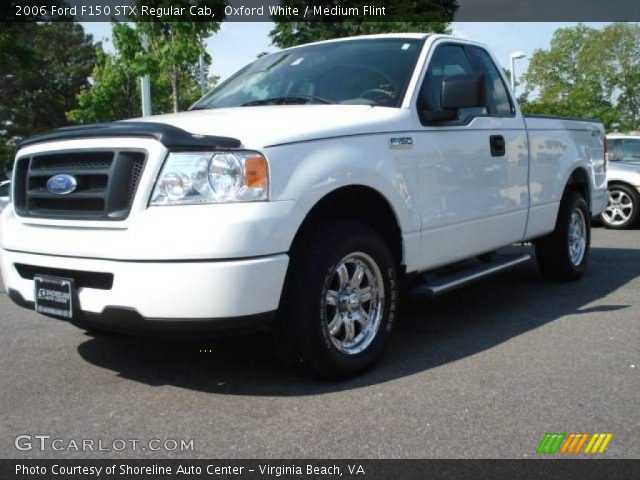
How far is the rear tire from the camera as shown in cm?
623

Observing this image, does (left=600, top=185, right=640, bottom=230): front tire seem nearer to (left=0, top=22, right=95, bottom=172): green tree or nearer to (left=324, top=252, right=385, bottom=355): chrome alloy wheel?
(left=324, top=252, right=385, bottom=355): chrome alloy wheel

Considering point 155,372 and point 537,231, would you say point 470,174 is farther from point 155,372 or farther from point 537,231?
point 155,372

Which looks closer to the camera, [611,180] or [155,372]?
[155,372]

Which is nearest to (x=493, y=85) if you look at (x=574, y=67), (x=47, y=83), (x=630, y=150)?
(x=630, y=150)

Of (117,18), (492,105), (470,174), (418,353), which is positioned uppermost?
(117,18)

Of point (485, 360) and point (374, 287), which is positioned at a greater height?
point (374, 287)

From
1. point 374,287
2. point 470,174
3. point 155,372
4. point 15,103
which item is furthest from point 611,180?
point 15,103

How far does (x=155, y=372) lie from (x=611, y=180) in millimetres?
9762

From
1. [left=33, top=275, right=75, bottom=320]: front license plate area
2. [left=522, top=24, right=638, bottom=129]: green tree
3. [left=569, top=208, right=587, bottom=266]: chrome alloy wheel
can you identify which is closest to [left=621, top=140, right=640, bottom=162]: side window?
[left=569, top=208, right=587, bottom=266]: chrome alloy wheel

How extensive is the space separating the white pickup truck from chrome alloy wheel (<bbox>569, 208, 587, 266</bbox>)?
1627mm

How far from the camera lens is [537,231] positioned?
5.72 m

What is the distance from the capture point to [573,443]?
2.88 metres

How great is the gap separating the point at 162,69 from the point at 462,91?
10.8 meters

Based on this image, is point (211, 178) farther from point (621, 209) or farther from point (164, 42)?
point (164, 42)
